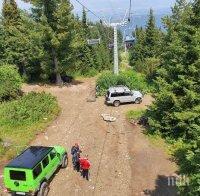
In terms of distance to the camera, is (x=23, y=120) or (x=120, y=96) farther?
(x=120, y=96)

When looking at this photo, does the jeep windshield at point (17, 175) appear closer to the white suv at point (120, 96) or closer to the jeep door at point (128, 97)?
the white suv at point (120, 96)

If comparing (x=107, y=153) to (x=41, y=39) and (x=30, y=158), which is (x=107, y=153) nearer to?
(x=30, y=158)

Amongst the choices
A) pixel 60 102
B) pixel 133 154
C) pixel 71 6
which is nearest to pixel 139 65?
pixel 71 6

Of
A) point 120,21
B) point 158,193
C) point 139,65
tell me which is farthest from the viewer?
point 139,65

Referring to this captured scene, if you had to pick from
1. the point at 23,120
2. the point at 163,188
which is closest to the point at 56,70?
the point at 23,120

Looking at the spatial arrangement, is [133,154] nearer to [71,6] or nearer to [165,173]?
[165,173]

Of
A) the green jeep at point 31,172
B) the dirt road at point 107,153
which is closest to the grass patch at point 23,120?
the dirt road at point 107,153
